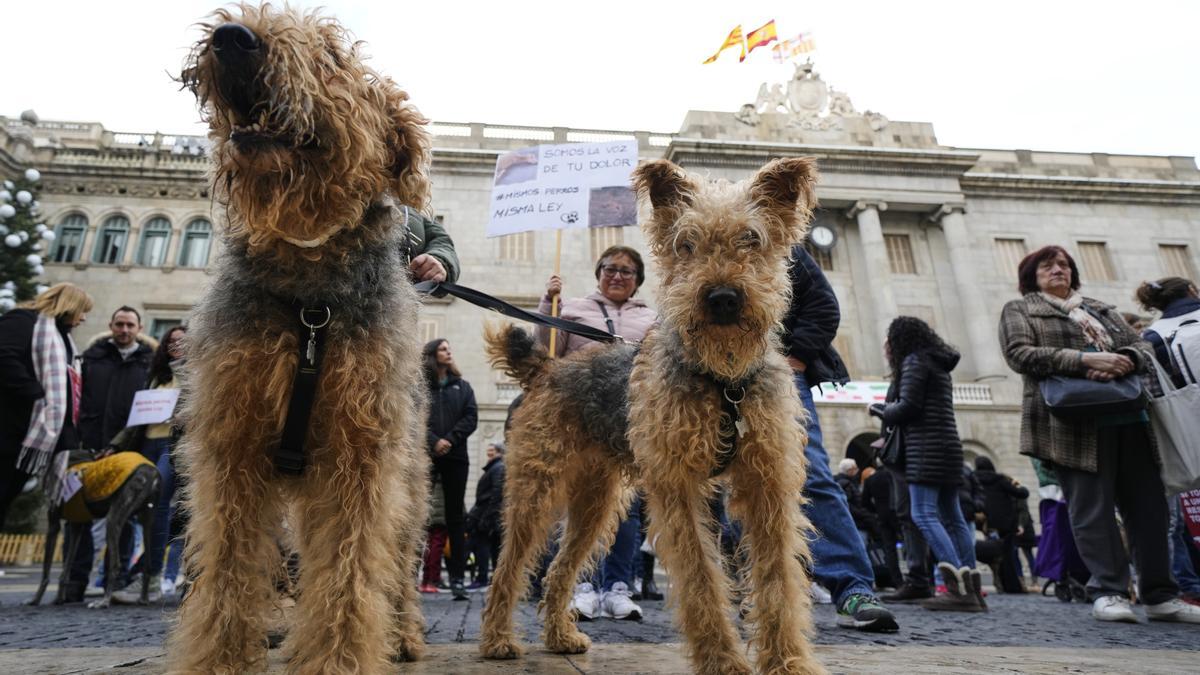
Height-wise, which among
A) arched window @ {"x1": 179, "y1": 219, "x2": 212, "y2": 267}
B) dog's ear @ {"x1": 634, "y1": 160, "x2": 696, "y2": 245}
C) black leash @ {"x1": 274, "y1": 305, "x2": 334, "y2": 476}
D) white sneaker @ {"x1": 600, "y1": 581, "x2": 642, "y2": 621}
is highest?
arched window @ {"x1": 179, "y1": 219, "x2": 212, "y2": 267}

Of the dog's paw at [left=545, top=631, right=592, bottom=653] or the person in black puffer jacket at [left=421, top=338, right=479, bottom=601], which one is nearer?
the dog's paw at [left=545, top=631, right=592, bottom=653]

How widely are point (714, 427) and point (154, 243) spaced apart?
3009cm

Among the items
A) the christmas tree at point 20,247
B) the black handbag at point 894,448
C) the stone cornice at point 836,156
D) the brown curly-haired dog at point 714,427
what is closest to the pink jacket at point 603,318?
the brown curly-haired dog at point 714,427

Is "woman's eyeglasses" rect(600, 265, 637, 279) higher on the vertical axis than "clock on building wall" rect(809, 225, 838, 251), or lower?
lower

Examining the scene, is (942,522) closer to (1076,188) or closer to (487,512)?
(487,512)

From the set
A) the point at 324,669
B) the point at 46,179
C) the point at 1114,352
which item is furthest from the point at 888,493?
the point at 46,179

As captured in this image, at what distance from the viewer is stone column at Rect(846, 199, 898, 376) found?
1033 inches

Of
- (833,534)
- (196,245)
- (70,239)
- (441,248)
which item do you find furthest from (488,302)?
(70,239)

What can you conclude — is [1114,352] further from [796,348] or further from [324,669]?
[324,669]

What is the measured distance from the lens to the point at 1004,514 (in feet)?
35.1

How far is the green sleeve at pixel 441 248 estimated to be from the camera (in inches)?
141

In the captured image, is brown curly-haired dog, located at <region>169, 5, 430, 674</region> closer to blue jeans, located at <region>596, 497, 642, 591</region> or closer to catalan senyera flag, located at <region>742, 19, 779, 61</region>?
blue jeans, located at <region>596, 497, 642, 591</region>

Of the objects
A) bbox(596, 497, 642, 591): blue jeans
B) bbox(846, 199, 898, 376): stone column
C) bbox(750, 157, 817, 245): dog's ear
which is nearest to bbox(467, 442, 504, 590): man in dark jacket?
bbox(596, 497, 642, 591): blue jeans

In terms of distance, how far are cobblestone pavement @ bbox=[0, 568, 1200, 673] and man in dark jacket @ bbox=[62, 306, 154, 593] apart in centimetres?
189
